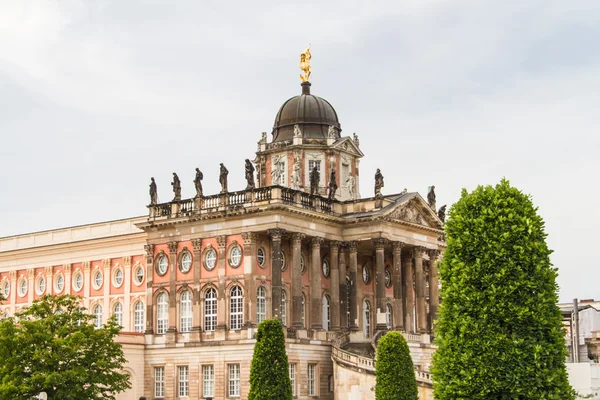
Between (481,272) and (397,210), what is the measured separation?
35.9 meters

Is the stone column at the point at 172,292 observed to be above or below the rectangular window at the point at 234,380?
above

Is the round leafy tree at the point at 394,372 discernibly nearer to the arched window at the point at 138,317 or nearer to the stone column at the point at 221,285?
the stone column at the point at 221,285

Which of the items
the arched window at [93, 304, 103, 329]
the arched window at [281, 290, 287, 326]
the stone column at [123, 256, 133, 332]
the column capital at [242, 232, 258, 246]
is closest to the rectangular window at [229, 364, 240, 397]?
the arched window at [281, 290, 287, 326]

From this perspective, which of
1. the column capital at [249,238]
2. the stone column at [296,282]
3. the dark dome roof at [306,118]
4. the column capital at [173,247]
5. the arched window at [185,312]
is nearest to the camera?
the column capital at [249,238]

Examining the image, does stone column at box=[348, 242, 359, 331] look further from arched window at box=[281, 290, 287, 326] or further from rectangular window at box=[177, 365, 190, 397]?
rectangular window at box=[177, 365, 190, 397]

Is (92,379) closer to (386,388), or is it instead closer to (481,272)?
(386,388)

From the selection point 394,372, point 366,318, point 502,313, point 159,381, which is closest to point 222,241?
point 159,381

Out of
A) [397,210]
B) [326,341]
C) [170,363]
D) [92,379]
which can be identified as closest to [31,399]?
[92,379]

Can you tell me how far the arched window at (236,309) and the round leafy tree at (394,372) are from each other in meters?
13.8

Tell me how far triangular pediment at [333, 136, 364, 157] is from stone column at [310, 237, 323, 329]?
404 inches

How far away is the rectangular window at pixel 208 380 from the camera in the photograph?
6000cm

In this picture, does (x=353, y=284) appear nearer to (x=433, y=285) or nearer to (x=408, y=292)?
(x=408, y=292)

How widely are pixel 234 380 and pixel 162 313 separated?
303 inches

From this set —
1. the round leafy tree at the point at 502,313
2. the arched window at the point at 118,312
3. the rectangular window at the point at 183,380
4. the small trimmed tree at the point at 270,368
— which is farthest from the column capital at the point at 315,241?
the round leafy tree at the point at 502,313
